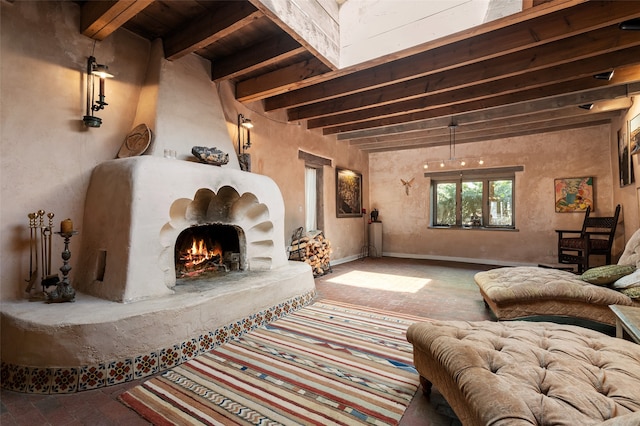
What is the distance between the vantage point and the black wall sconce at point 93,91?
2.64 meters

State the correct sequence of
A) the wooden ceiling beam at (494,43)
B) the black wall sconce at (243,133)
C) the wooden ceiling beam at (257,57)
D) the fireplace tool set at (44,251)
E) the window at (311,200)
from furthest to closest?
1. the window at (311,200)
2. the black wall sconce at (243,133)
3. the wooden ceiling beam at (257,57)
4. the wooden ceiling beam at (494,43)
5. the fireplace tool set at (44,251)

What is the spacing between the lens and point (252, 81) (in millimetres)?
3963

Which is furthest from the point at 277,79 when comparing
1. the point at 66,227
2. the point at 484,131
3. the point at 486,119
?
the point at 484,131

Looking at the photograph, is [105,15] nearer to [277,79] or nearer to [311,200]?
[277,79]

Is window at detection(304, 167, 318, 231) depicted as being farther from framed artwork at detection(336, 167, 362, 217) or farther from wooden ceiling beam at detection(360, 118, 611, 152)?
wooden ceiling beam at detection(360, 118, 611, 152)

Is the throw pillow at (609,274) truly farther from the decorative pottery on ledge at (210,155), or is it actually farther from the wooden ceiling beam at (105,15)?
the wooden ceiling beam at (105,15)

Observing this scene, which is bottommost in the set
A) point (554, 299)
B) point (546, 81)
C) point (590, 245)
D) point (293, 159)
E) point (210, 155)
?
point (554, 299)

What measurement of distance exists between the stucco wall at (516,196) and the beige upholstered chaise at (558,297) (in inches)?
125

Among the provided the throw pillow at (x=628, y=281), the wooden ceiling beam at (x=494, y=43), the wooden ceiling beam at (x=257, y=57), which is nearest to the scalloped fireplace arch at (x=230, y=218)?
Answer: the wooden ceiling beam at (x=257, y=57)

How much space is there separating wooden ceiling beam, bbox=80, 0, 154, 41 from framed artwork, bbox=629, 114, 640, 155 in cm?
553

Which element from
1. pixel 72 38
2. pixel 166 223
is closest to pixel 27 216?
A: pixel 166 223

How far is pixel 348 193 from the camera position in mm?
6734

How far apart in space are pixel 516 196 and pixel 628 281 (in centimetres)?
406

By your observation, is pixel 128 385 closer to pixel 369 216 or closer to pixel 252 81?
pixel 252 81
